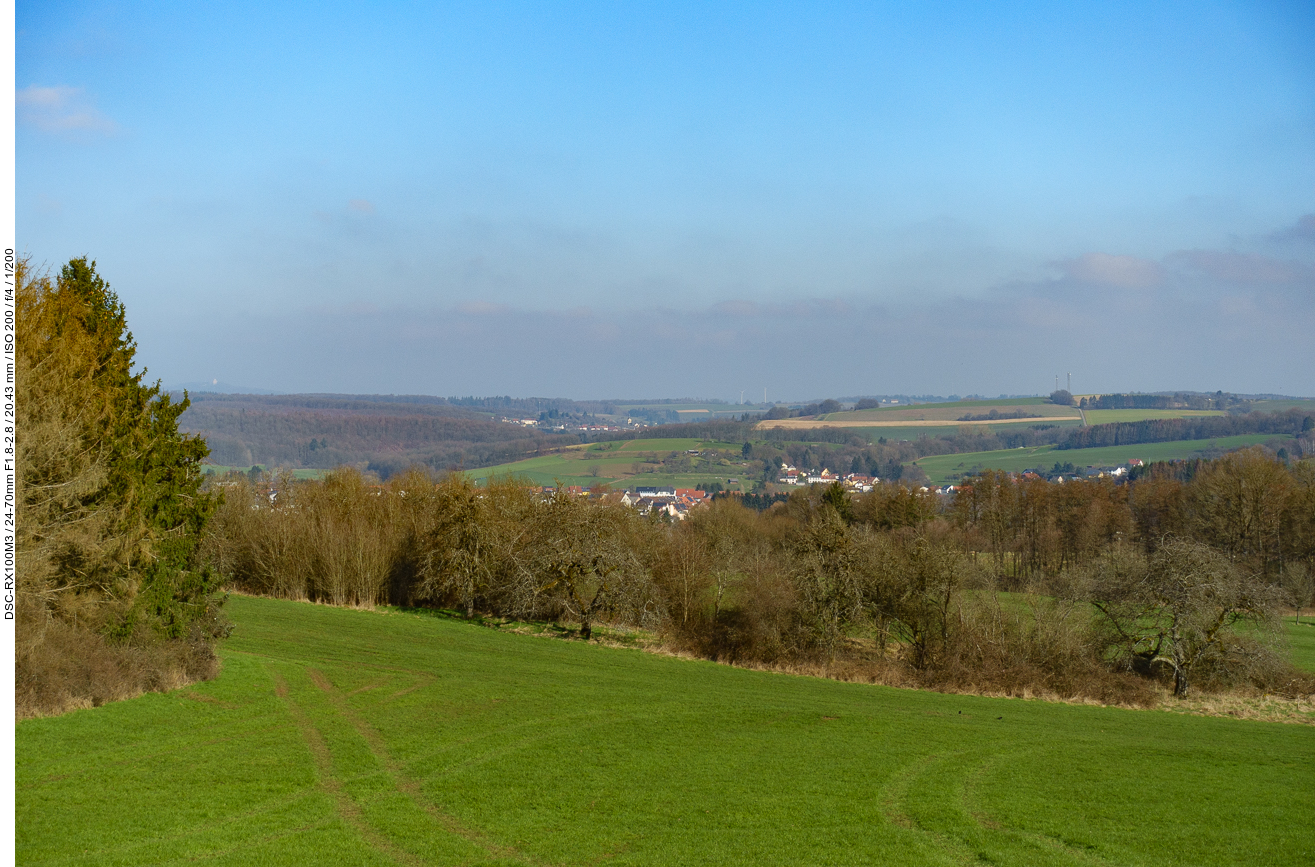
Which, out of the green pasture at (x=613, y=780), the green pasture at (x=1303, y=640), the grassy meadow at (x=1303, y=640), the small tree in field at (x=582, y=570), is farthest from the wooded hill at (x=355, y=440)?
the green pasture at (x=613, y=780)

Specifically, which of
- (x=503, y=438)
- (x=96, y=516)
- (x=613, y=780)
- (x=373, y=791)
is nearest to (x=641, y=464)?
(x=503, y=438)

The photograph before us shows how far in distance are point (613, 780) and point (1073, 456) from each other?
153 m

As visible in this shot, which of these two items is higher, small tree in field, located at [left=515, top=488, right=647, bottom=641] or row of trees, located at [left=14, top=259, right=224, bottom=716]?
row of trees, located at [left=14, top=259, right=224, bottom=716]

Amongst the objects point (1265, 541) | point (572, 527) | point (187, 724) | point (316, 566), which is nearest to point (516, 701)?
point (187, 724)

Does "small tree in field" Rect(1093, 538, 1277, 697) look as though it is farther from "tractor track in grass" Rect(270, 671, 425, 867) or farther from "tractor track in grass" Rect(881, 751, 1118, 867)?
"tractor track in grass" Rect(270, 671, 425, 867)

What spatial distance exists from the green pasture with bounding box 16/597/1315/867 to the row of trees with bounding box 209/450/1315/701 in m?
8.08

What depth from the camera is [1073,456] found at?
149 metres

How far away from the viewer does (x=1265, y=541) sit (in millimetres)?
63156

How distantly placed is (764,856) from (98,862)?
9660mm

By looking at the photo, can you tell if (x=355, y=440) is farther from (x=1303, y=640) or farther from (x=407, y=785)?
(x=407, y=785)

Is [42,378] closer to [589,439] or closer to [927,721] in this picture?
[927,721]

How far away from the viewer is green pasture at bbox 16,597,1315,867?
42.4ft

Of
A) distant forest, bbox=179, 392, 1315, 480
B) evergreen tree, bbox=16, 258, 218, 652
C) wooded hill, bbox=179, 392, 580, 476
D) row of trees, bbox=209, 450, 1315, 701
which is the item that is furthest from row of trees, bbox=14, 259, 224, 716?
distant forest, bbox=179, 392, 1315, 480

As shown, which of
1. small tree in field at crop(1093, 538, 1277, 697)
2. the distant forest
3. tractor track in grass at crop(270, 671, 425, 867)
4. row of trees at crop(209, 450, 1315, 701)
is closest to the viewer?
tractor track in grass at crop(270, 671, 425, 867)
